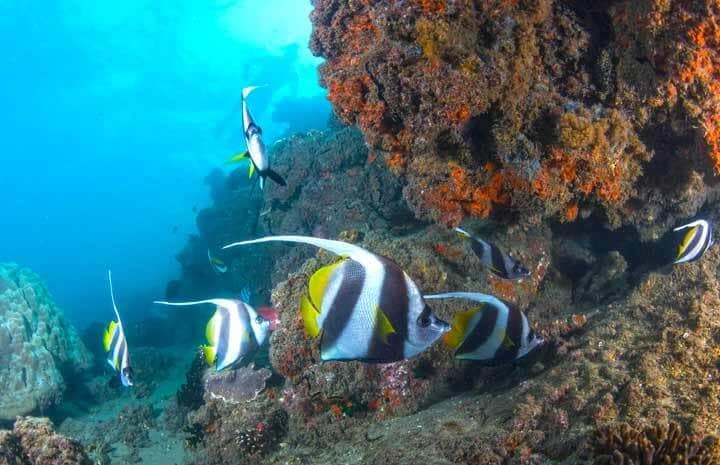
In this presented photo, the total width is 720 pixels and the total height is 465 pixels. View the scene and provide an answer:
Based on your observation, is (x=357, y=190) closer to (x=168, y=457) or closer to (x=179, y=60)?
(x=168, y=457)

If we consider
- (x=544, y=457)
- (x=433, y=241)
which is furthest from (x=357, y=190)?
(x=544, y=457)

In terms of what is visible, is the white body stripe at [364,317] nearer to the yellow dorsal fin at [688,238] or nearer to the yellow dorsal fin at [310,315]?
the yellow dorsal fin at [310,315]

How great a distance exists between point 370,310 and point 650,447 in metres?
1.76

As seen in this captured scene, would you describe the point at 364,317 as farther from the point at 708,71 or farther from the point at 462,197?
the point at 708,71

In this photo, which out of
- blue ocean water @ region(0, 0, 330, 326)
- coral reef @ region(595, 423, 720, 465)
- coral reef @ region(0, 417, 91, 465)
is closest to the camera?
coral reef @ region(595, 423, 720, 465)

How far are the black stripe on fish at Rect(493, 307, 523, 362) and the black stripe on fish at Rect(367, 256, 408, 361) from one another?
128 centimetres

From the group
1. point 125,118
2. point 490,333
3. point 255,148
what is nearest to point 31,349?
point 255,148

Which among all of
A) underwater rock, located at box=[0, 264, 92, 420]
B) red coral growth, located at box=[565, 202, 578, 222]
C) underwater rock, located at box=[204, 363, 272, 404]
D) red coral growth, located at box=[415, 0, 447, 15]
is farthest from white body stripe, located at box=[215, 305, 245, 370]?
underwater rock, located at box=[0, 264, 92, 420]

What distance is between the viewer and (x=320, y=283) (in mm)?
1580

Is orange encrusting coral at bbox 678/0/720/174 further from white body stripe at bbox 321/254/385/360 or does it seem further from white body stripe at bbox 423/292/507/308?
white body stripe at bbox 321/254/385/360

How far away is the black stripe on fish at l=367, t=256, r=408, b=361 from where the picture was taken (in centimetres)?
155

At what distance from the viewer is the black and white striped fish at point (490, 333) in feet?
8.54

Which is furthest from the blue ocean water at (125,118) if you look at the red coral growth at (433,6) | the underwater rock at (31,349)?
the red coral growth at (433,6)

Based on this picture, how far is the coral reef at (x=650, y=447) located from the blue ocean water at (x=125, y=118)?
92.4 ft
